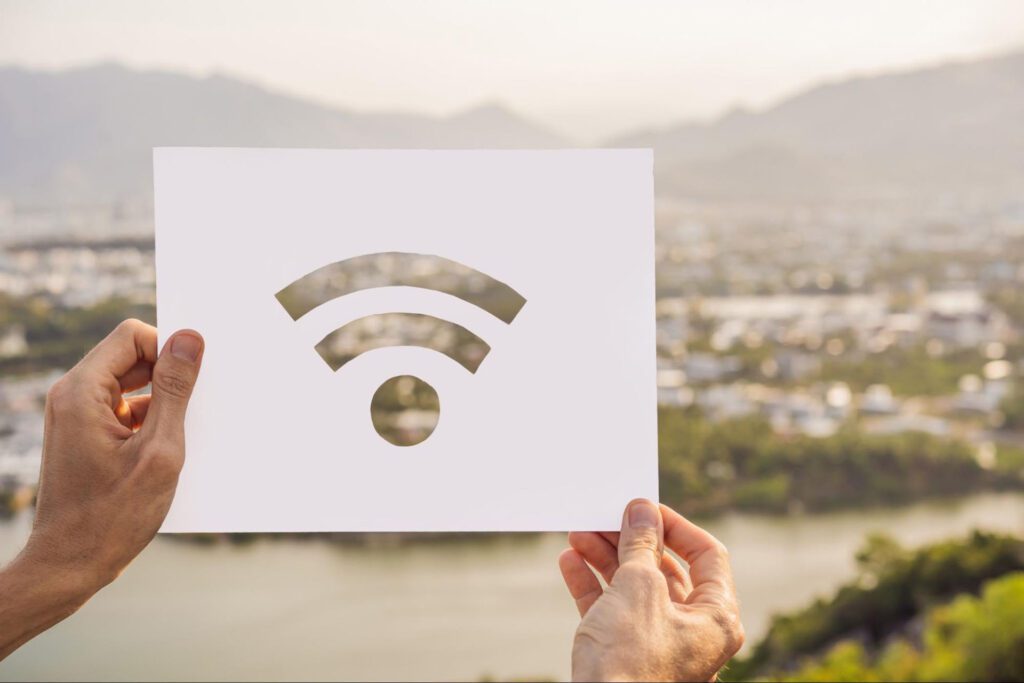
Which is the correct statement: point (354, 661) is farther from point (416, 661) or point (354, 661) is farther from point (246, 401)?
point (246, 401)

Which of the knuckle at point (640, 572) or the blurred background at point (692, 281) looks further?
the blurred background at point (692, 281)

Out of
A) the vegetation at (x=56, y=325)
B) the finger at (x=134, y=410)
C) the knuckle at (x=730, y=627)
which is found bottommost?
the knuckle at (x=730, y=627)

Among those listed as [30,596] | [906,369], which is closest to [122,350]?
[30,596]

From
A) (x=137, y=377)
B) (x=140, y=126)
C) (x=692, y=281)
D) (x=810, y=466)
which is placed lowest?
(x=810, y=466)

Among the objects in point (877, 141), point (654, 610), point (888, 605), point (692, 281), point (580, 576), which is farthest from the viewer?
point (877, 141)

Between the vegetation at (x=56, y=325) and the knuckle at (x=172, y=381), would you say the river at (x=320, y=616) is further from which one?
the knuckle at (x=172, y=381)

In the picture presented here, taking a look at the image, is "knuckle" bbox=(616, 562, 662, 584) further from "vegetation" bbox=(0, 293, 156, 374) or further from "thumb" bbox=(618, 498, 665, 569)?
"vegetation" bbox=(0, 293, 156, 374)

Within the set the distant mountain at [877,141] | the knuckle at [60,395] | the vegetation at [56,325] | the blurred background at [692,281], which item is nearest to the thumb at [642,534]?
the knuckle at [60,395]

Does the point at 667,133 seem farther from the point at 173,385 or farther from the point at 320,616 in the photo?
the point at 173,385
